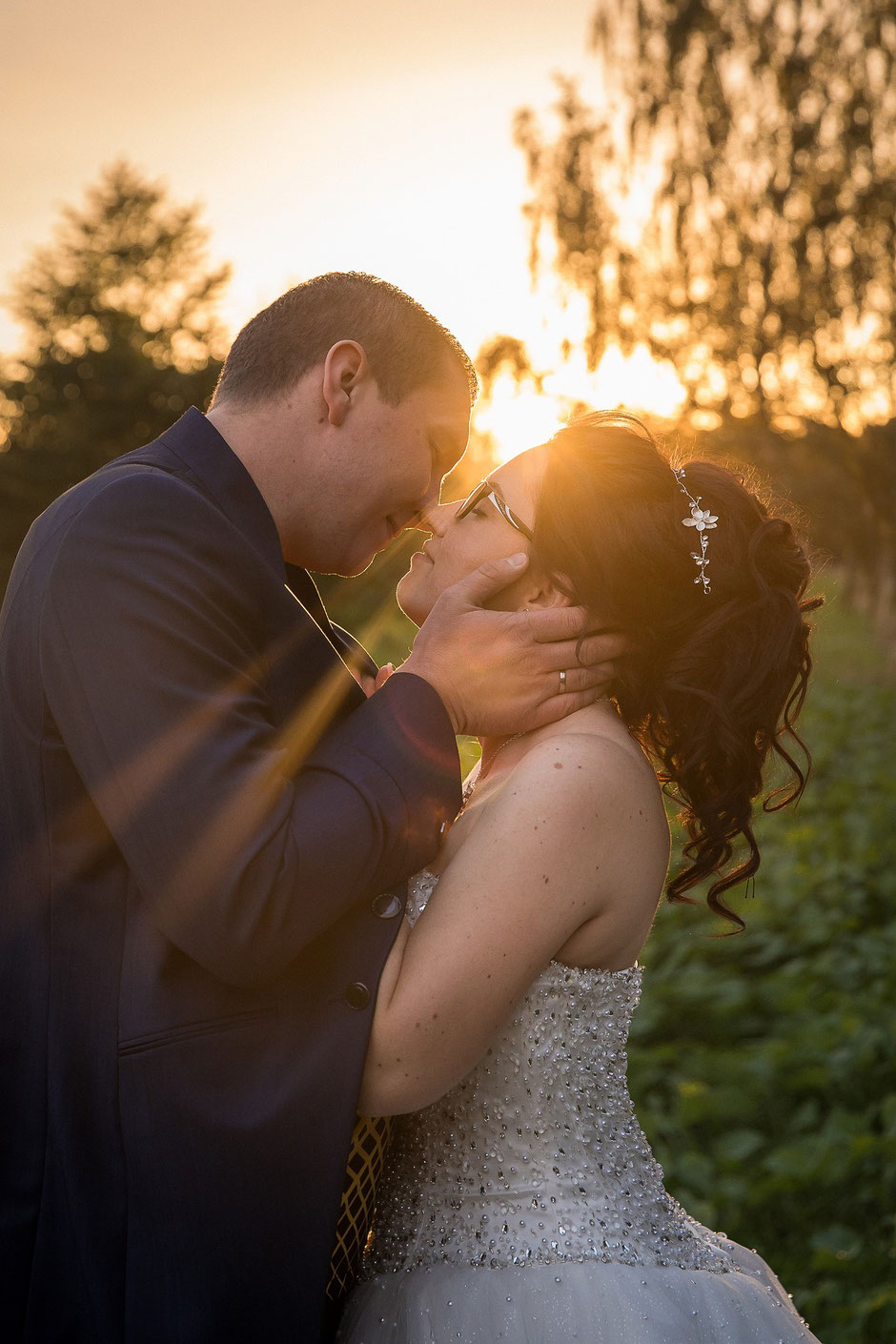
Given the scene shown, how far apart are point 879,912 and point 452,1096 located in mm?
6068

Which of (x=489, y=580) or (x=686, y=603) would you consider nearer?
(x=489, y=580)

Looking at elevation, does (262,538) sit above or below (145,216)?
above

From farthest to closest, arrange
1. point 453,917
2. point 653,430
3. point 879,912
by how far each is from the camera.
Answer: point 879,912 → point 653,430 → point 453,917

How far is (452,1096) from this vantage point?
2578mm

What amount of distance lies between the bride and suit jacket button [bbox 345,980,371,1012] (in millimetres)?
37

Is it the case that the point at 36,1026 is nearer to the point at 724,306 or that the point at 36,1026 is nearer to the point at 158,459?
the point at 158,459

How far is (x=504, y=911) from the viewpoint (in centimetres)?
230

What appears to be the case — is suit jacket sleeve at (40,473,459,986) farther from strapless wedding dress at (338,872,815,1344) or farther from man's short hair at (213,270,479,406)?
man's short hair at (213,270,479,406)

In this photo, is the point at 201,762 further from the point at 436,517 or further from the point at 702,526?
the point at 702,526

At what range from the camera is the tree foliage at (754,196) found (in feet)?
48.2

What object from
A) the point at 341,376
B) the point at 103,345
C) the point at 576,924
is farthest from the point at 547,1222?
the point at 103,345

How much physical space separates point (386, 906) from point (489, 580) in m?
0.71

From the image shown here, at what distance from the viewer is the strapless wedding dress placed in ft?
7.89

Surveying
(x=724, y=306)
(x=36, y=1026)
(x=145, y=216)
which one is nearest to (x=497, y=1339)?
(x=36, y=1026)
